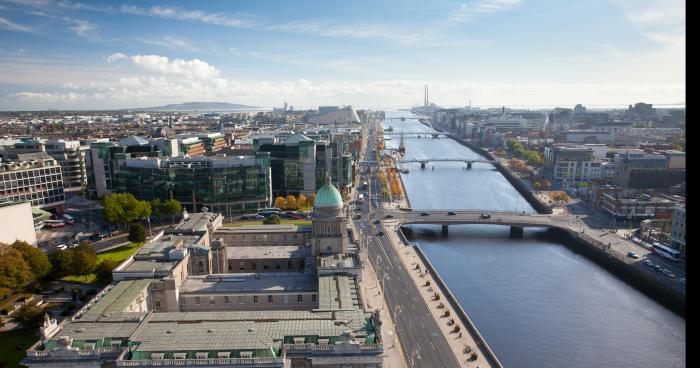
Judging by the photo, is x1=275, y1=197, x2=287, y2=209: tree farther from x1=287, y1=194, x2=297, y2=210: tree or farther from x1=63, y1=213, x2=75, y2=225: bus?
x1=63, y1=213, x2=75, y2=225: bus

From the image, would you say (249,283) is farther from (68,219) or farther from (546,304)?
(68,219)

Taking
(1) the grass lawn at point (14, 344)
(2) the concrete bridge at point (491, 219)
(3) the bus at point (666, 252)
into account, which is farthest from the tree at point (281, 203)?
(3) the bus at point (666, 252)

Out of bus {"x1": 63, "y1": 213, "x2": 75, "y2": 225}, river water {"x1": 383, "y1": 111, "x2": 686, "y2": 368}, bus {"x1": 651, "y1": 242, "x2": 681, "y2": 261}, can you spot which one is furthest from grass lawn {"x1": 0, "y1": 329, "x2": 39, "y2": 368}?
bus {"x1": 651, "y1": 242, "x2": 681, "y2": 261}

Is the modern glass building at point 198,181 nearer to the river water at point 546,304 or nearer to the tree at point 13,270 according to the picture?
the river water at point 546,304

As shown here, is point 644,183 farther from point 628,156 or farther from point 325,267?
point 325,267

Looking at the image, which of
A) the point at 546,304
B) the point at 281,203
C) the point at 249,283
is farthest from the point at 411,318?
the point at 281,203

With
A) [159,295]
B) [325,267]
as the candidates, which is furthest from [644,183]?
[159,295]
